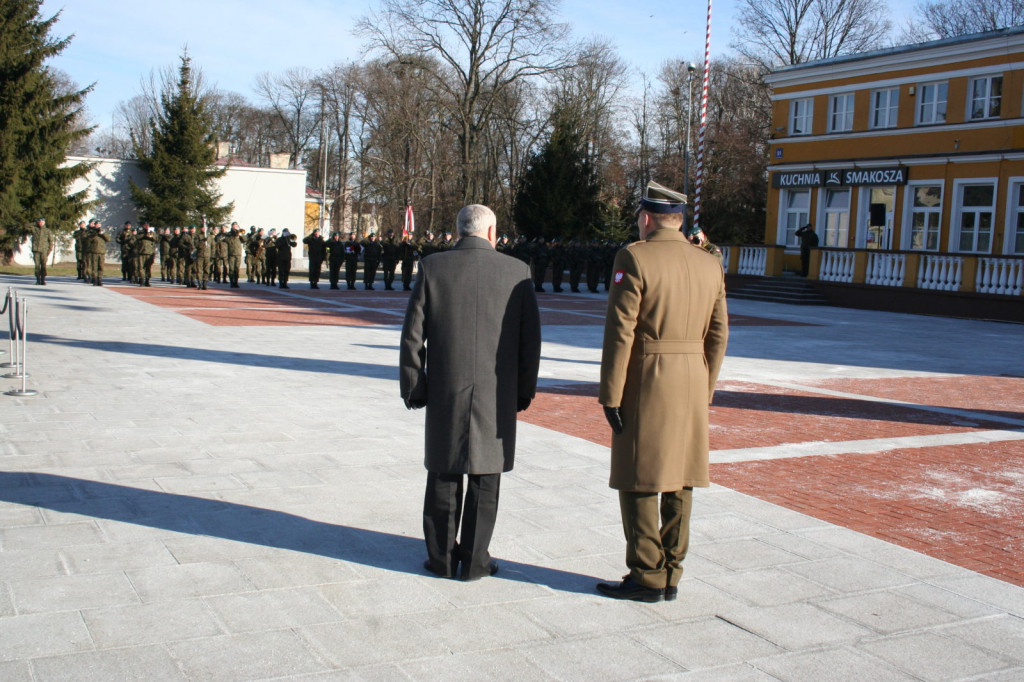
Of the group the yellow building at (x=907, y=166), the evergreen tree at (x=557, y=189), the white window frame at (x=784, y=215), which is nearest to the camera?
the yellow building at (x=907, y=166)

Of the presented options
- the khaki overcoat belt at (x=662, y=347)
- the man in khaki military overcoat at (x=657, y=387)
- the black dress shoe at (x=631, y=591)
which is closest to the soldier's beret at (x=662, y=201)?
the man in khaki military overcoat at (x=657, y=387)

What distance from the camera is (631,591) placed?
4.48 meters

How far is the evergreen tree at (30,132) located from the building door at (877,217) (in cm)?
2989

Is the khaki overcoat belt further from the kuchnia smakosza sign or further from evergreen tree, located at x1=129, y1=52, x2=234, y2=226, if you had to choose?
evergreen tree, located at x1=129, y1=52, x2=234, y2=226

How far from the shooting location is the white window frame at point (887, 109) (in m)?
32.6

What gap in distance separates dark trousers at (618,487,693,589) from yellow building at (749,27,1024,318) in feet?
79.4

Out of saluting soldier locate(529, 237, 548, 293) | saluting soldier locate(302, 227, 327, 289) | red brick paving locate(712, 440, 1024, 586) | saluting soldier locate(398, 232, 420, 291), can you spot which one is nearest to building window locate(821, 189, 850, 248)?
saluting soldier locate(529, 237, 548, 293)

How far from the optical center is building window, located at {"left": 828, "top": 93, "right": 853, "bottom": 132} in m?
34.2

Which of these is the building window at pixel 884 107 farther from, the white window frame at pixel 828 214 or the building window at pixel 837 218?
the building window at pixel 837 218

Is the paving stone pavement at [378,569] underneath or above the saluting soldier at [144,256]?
underneath

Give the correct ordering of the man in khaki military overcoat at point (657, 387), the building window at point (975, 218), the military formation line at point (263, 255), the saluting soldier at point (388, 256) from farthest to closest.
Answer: the saluting soldier at point (388, 256) < the building window at point (975, 218) < the military formation line at point (263, 255) < the man in khaki military overcoat at point (657, 387)

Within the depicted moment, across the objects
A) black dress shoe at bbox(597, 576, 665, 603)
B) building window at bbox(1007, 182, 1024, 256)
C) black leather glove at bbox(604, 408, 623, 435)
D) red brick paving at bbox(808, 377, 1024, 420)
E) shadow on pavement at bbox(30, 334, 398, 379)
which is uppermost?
building window at bbox(1007, 182, 1024, 256)

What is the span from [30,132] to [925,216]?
1299 inches

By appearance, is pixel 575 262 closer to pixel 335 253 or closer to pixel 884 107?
pixel 335 253
